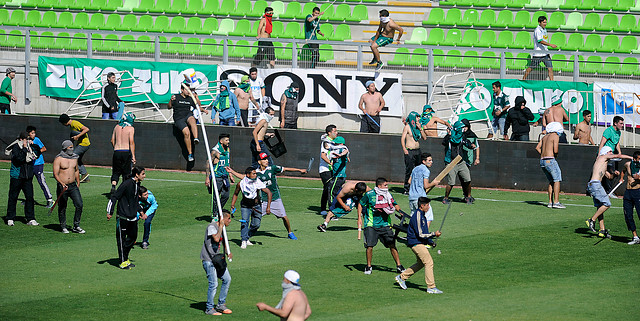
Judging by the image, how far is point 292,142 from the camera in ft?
85.2

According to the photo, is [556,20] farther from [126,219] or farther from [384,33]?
[126,219]

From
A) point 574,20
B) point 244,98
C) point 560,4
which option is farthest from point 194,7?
point 574,20

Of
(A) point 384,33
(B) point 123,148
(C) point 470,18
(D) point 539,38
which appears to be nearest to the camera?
(B) point 123,148

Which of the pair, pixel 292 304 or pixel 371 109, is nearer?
pixel 292 304

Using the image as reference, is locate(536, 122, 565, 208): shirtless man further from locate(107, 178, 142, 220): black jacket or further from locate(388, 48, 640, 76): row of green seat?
locate(107, 178, 142, 220): black jacket

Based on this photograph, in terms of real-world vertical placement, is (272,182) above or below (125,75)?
below

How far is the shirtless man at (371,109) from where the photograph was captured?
26391mm

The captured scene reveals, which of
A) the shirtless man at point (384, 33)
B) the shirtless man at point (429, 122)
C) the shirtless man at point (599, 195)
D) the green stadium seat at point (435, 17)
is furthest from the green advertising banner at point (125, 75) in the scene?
the shirtless man at point (599, 195)

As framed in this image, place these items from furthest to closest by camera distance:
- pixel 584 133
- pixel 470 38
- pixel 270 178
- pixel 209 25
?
1. pixel 209 25
2. pixel 470 38
3. pixel 584 133
4. pixel 270 178

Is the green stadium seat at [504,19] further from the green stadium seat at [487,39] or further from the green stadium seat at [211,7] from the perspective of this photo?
the green stadium seat at [211,7]

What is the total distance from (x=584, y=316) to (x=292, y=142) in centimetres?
1362

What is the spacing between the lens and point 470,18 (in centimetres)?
3216

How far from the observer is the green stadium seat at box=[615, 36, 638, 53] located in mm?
30625

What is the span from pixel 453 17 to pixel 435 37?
1204 mm
